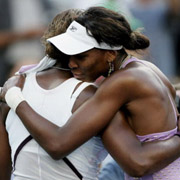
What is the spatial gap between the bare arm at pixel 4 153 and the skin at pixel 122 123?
27cm

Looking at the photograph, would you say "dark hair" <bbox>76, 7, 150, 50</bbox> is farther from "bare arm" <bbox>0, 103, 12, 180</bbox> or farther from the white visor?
"bare arm" <bbox>0, 103, 12, 180</bbox>

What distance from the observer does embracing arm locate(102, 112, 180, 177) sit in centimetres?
326

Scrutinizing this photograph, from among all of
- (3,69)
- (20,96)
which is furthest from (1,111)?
(3,69)

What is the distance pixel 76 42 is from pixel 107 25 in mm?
194

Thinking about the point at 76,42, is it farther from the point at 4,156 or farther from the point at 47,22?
the point at 47,22

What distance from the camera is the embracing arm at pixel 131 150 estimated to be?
326 centimetres

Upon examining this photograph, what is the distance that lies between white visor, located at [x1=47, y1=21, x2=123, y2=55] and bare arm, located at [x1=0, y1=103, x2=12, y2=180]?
49 cm

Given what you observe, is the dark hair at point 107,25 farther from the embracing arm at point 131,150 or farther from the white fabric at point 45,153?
the embracing arm at point 131,150

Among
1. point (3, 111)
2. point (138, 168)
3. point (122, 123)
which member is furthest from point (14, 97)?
point (138, 168)

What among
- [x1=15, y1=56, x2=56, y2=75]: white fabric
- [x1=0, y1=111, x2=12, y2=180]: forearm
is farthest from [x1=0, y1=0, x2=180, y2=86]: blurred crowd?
[x1=15, y1=56, x2=56, y2=75]: white fabric

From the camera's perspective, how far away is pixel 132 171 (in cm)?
330

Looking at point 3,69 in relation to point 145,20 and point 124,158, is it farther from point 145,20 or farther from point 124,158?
point 124,158

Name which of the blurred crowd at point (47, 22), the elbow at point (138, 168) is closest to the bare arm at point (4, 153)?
the elbow at point (138, 168)

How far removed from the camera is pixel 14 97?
11.2 ft
